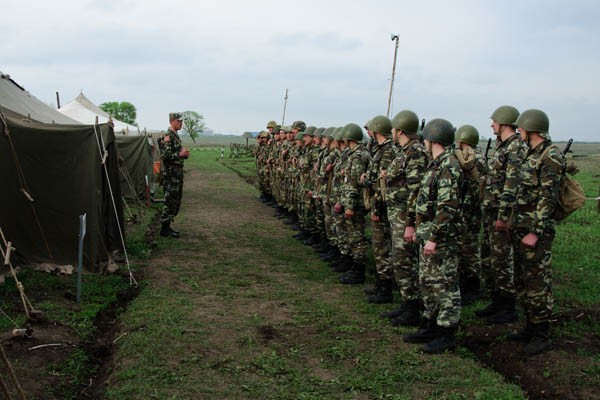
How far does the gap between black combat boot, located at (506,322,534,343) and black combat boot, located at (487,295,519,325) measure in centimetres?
56

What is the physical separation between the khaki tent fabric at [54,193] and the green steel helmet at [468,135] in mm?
4707

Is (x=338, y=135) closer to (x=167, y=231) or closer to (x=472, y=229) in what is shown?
(x=472, y=229)

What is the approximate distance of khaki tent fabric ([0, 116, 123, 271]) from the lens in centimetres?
681

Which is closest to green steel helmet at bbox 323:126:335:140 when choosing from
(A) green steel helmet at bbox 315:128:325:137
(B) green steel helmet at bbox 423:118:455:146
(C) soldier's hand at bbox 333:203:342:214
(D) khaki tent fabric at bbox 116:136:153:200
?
(A) green steel helmet at bbox 315:128:325:137

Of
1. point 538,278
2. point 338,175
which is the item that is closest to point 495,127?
point 538,278

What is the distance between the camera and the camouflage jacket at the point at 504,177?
580 cm

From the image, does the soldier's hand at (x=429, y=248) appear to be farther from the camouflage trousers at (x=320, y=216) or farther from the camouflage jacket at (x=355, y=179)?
the camouflage trousers at (x=320, y=216)

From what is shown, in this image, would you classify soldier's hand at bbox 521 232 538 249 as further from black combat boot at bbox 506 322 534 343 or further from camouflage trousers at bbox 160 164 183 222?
camouflage trousers at bbox 160 164 183 222

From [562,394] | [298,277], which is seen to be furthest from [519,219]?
[298,277]

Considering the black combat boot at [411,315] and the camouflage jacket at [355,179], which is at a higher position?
the camouflage jacket at [355,179]

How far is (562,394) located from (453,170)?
201cm

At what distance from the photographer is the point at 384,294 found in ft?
21.9

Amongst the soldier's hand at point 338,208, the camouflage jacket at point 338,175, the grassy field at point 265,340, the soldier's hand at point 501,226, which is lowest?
the grassy field at point 265,340

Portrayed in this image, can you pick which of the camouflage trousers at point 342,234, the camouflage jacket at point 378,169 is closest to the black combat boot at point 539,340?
the camouflage jacket at point 378,169
